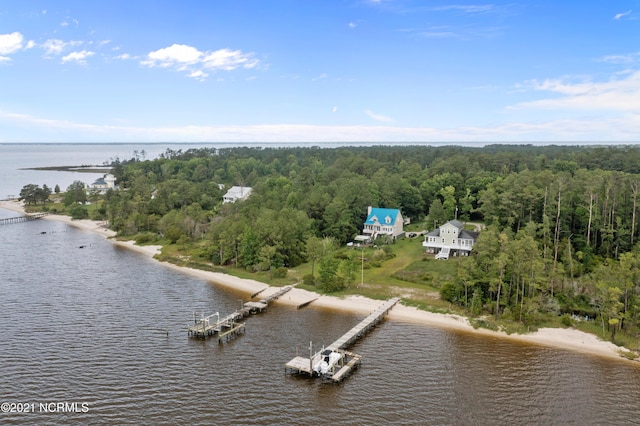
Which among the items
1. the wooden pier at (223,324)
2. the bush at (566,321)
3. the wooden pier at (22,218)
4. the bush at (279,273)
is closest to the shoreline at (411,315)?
the bush at (566,321)

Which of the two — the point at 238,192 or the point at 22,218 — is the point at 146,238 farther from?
the point at 22,218

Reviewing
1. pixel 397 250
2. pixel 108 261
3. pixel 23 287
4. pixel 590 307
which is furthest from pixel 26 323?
pixel 590 307

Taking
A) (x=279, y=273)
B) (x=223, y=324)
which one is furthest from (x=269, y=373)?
(x=279, y=273)

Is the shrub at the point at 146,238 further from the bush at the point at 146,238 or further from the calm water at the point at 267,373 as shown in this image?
the calm water at the point at 267,373

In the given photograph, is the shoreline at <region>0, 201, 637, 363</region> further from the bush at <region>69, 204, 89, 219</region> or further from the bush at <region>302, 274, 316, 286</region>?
→ the bush at <region>69, 204, 89, 219</region>

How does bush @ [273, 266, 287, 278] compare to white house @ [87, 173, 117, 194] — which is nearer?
bush @ [273, 266, 287, 278]

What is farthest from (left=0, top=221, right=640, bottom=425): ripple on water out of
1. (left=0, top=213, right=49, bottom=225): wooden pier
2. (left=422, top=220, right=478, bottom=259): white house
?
(left=0, top=213, right=49, bottom=225): wooden pier
